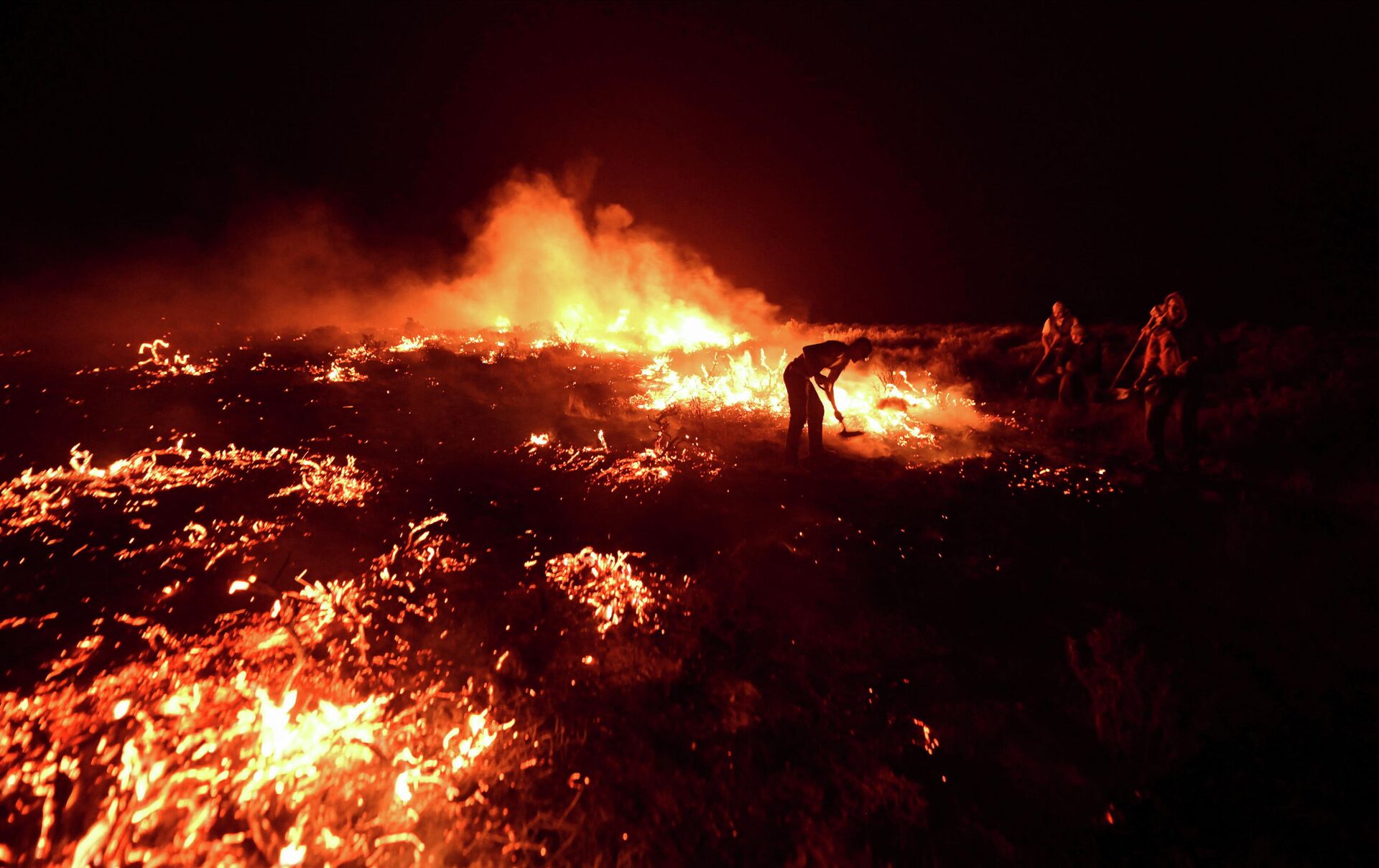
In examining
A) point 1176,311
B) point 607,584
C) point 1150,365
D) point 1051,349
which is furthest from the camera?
point 1051,349

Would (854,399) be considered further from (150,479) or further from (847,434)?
(150,479)

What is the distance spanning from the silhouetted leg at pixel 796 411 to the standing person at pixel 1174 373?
193 inches

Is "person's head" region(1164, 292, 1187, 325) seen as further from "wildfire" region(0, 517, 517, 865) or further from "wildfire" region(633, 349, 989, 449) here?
"wildfire" region(0, 517, 517, 865)

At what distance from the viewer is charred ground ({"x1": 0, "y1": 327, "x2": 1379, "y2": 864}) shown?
274 cm

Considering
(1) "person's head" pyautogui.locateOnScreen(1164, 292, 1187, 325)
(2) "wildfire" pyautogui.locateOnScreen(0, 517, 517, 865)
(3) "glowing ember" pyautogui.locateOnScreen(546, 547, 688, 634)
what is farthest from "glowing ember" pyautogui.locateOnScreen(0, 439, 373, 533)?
(1) "person's head" pyautogui.locateOnScreen(1164, 292, 1187, 325)

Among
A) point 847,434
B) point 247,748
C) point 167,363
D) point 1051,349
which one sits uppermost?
point 1051,349

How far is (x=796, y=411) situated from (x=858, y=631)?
12.4 ft

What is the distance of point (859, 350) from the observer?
7109 millimetres

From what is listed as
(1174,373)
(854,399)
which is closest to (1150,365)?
(1174,373)

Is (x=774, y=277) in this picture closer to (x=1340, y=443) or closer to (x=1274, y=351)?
(x=1274, y=351)

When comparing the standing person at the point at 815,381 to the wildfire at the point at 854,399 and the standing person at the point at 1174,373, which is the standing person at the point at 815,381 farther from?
the standing person at the point at 1174,373

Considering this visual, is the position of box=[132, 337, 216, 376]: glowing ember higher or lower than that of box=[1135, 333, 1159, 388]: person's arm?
lower

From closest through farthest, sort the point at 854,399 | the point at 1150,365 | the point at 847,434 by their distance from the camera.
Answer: the point at 1150,365 → the point at 847,434 → the point at 854,399

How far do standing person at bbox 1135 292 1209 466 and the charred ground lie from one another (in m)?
0.47
